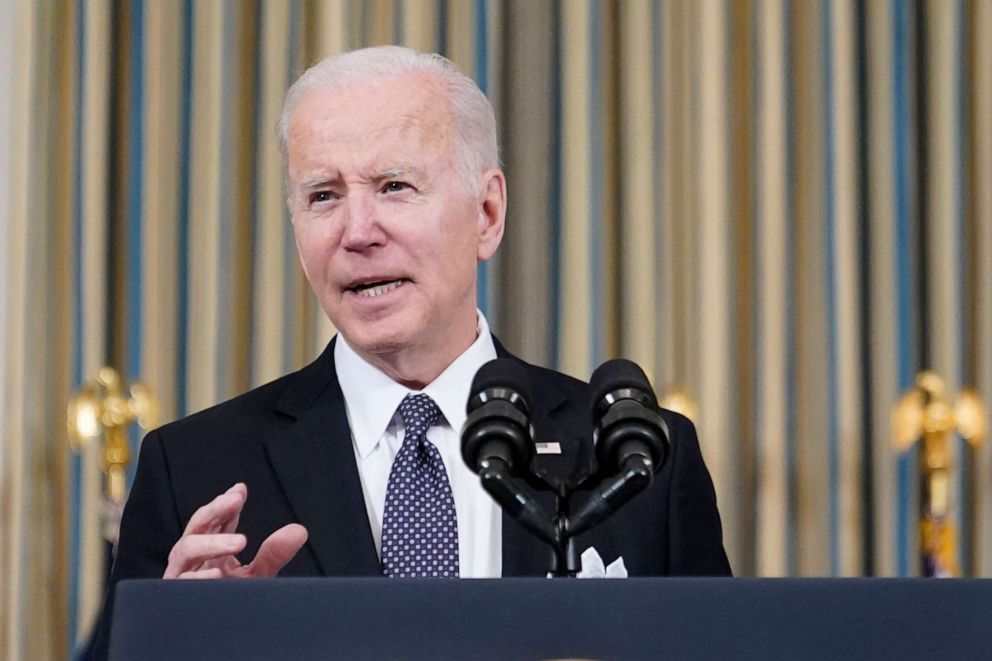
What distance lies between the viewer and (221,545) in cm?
148

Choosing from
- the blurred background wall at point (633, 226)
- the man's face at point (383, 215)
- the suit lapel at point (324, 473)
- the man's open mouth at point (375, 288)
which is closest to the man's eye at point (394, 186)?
the man's face at point (383, 215)

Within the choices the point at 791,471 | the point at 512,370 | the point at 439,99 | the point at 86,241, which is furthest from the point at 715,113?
the point at 512,370

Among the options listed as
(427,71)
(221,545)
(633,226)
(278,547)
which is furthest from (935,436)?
(221,545)

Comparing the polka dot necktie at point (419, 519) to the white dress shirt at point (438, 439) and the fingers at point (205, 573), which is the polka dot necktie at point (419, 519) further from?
the fingers at point (205, 573)

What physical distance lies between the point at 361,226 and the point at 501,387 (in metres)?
0.57

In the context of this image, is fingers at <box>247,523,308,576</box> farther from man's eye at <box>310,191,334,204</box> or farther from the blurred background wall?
the blurred background wall

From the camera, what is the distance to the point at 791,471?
512 centimetres

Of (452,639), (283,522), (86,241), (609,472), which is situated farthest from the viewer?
(86,241)

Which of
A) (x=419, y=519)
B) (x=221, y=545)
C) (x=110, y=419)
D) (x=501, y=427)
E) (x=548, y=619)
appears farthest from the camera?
(x=110, y=419)

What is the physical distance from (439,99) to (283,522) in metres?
0.57

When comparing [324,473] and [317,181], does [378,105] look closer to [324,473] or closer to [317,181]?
[317,181]

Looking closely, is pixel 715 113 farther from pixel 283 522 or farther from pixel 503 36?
pixel 283 522

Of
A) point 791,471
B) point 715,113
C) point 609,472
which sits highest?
point 715,113

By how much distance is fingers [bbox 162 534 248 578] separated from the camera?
1473 millimetres
